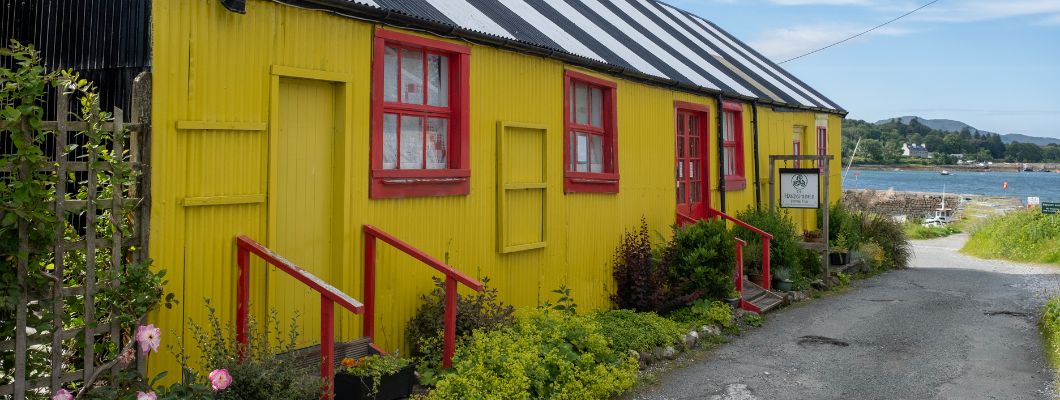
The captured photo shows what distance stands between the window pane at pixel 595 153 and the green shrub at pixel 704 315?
2.04 metres

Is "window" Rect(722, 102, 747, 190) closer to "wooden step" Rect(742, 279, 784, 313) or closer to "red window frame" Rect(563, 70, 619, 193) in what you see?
"wooden step" Rect(742, 279, 784, 313)

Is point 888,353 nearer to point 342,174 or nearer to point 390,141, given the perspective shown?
point 390,141

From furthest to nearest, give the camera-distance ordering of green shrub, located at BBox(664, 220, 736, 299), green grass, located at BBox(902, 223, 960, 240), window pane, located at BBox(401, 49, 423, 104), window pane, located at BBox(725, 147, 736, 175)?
green grass, located at BBox(902, 223, 960, 240)
window pane, located at BBox(725, 147, 736, 175)
green shrub, located at BBox(664, 220, 736, 299)
window pane, located at BBox(401, 49, 423, 104)

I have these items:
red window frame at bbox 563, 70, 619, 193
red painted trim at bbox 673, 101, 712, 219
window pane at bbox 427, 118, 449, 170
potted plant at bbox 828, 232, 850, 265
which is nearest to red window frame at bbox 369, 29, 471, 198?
window pane at bbox 427, 118, 449, 170

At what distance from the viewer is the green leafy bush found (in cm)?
1073

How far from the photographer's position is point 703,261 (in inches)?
440

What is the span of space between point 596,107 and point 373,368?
562 centimetres

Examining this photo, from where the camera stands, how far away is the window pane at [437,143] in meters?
7.92

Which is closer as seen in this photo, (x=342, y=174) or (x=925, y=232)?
(x=342, y=174)

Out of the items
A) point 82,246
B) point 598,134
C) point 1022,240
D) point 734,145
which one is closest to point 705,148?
point 734,145

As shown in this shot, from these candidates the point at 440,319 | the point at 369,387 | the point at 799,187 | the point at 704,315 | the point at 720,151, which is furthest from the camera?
the point at 799,187

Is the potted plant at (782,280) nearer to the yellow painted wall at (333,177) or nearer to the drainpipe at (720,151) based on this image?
the drainpipe at (720,151)

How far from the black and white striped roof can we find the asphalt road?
12.1 feet

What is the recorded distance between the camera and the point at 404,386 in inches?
249
